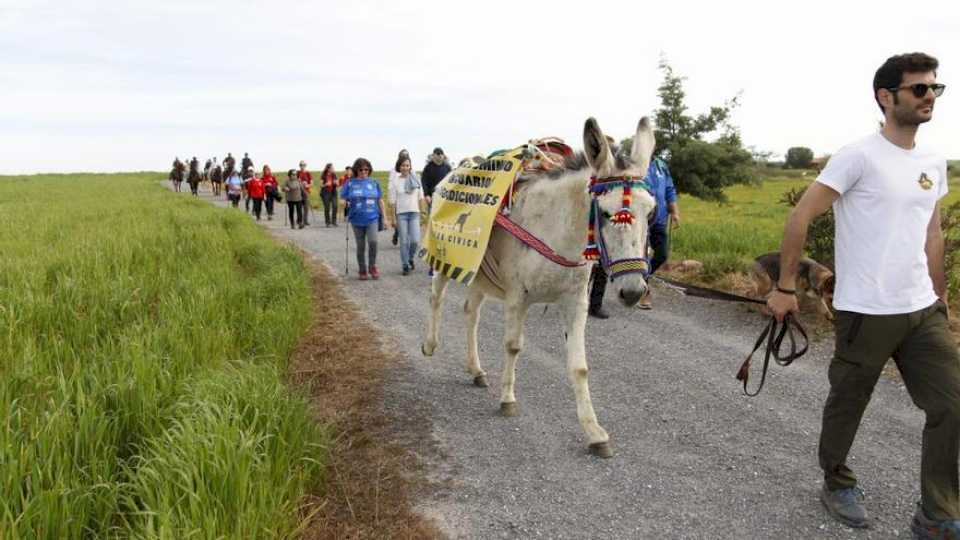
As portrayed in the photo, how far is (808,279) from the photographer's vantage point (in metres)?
6.79

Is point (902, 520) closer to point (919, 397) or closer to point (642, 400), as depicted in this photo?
point (919, 397)

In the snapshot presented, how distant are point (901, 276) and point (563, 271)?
1873mm

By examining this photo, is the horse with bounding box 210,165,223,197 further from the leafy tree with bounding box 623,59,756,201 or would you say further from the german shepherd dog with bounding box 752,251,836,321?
the german shepherd dog with bounding box 752,251,836,321

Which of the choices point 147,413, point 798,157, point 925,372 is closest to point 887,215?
point 925,372

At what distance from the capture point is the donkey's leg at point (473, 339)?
5195mm

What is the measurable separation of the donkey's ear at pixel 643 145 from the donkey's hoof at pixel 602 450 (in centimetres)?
178

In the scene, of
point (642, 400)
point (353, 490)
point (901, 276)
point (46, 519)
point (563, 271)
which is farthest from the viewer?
point (642, 400)

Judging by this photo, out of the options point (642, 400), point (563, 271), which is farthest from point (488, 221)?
point (642, 400)

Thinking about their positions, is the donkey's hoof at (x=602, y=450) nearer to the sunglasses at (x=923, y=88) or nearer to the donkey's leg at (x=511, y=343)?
the donkey's leg at (x=511, y=343)

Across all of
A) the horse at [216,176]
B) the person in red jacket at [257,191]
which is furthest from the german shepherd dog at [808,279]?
the horse at [216,176]

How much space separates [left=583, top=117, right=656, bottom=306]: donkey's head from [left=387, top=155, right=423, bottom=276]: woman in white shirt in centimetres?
701

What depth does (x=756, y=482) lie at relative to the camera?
353 cm

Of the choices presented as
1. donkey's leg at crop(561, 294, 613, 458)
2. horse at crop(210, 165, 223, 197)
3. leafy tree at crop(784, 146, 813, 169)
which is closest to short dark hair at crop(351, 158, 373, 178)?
donkey's leg at crop(561, 294, 613, 458)

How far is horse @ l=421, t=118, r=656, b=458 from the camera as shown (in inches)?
132
